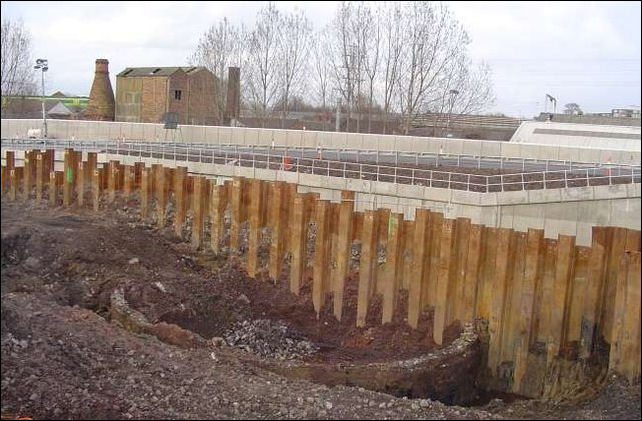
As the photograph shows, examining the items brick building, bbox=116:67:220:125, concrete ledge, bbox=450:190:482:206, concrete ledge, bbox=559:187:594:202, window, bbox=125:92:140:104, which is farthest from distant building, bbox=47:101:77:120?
concrete ledge, bbox=559:187:594:202

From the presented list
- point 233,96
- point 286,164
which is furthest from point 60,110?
point 233,96

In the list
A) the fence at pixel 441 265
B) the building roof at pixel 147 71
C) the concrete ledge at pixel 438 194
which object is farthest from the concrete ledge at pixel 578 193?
the building roof at pixel 147 71

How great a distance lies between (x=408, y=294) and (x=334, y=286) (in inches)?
56.7

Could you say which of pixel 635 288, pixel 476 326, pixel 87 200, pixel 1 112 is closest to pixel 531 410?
pixel 635 288

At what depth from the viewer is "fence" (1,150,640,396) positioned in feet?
36.3

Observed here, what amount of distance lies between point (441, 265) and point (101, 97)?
9.65m

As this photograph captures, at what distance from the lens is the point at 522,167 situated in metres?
21.2

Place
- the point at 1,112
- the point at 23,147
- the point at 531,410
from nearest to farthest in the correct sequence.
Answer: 1. the point at 531,410
2. the point at 1,112
3. the point at 23,147

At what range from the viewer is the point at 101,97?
18.0 m

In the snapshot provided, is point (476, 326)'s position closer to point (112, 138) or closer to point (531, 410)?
point (531, 410)

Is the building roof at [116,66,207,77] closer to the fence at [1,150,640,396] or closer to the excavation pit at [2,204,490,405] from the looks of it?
the fence at [1,150,640,396]

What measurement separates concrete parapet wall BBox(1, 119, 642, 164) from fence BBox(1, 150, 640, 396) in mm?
2098

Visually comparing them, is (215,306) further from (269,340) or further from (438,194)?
(438,194)

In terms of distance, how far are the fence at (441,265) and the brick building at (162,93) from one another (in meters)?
2.34
